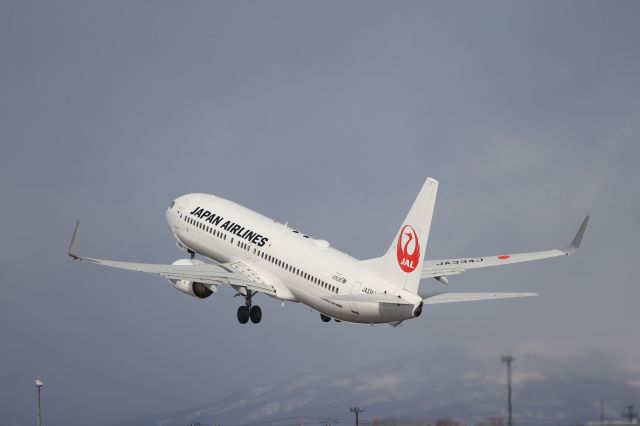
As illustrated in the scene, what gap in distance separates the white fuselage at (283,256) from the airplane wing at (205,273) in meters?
0.64

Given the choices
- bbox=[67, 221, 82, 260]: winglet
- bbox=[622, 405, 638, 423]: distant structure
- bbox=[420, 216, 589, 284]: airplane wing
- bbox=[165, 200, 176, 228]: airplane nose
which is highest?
bbox=[165, 200, 176, 228]: airplane nose

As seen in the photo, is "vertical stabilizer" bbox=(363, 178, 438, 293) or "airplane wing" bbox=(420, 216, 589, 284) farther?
"airplane wing" bbox=(420, 216, 589, 284)

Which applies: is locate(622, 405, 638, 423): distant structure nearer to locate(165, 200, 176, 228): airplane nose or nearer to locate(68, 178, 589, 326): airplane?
locate(68, 178, 589, 326): airplane

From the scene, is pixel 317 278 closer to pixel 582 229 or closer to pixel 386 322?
pixel 386 322

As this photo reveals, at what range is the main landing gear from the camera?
99.3 metres

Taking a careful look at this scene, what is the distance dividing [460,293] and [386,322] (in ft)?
16.8

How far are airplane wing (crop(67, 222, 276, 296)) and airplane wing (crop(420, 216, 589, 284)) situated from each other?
11534mm

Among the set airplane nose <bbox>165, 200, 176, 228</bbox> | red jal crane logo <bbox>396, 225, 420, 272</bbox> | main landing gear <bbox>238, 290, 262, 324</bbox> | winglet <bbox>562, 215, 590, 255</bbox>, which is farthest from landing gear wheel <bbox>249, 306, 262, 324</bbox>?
winglet <bbox>562, 215, 590, 255</bbox>

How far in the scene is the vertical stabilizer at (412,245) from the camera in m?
84.1

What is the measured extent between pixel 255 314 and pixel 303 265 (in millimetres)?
7455

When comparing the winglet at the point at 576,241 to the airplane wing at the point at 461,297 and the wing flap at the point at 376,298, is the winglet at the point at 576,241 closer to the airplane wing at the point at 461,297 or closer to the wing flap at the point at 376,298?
the airplane wing at the point at 461,297

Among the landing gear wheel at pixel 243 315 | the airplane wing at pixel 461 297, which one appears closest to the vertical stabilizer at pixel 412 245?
the airplane wing at pixel 461 297

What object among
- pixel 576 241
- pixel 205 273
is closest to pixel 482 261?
pixel 576 241

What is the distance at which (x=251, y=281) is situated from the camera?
97.8 m
